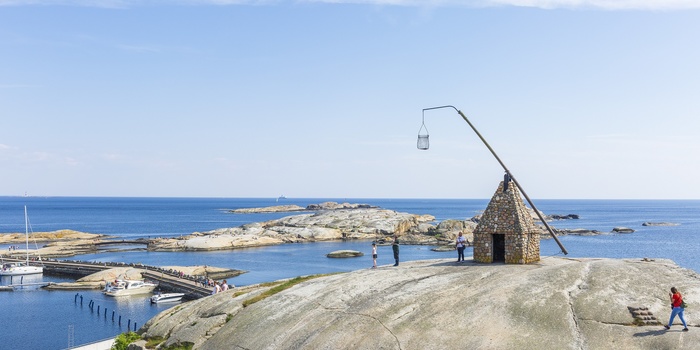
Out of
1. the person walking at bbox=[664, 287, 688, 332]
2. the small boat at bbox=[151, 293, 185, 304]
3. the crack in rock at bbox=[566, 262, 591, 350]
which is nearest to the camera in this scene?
the person walking at bbox=[664, 287, 688, 332]

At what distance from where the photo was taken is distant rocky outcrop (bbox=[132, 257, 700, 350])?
75.9 feet

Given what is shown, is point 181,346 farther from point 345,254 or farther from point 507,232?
point 345,254

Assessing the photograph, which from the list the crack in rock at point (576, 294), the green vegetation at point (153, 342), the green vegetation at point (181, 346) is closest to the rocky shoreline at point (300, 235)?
the green vegetation at point (153, 342)

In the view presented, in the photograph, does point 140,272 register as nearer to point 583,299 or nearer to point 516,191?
point 516,191

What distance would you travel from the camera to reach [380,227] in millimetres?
173250

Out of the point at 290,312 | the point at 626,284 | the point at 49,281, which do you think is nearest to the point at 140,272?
the point at 49,281

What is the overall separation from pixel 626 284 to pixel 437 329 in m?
9.25

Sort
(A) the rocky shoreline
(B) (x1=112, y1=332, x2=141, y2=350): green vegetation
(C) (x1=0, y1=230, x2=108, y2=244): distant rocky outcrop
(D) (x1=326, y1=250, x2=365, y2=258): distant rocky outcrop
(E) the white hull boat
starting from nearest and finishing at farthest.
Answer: (B) (x1=112, y1=332, x2=141, y2=350): green vegetation, (E) the white hull boat, (D) (x1=326, y1=250, x2=365, y2=258): distant rocky outcrop, (A) the rocky shoreline, (C) (x1=0, y1=230, x2=108, y2=244): distant rocky outcrop

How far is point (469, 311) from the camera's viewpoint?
25.8m

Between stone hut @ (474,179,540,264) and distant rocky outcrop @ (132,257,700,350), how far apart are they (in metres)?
1.02

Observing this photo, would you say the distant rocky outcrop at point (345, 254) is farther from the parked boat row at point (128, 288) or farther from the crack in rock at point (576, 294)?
the crack in rock at point (576, 294)

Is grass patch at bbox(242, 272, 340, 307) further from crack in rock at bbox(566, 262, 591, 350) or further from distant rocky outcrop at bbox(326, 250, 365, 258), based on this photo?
distant rocky outcrop at bbox(326, 250, 365, 258)

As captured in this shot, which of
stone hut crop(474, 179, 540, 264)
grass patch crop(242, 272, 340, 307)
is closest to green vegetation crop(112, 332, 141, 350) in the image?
grass patch crop(242, 272, 340, 307)

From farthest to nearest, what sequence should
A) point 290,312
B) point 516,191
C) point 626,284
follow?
point 516,191
point 290,312
point 626,284
